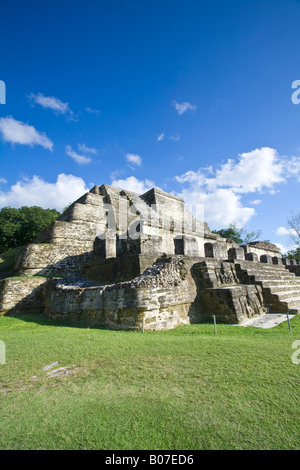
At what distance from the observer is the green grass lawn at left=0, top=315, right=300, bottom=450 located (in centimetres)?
200

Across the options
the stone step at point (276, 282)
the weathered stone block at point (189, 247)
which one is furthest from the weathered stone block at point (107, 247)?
the stone step at point (276, 282)

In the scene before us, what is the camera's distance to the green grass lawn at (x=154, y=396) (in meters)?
2.00

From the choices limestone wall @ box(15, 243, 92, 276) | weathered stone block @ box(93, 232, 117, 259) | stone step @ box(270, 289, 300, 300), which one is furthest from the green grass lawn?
limestone wall @ box(15, 243, 92, 276)

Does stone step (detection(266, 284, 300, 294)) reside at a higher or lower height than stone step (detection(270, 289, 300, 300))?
higher

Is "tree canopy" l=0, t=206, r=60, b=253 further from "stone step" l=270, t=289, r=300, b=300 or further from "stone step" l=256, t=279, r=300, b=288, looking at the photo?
"stone step" l=270, t=289, r=300, b=300

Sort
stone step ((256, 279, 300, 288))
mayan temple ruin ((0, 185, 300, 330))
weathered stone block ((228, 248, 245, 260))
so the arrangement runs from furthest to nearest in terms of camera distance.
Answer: weathered stone block ((228, 248, 245, 260))
stone step ((256, 279, 300, 288))
mayan temple ruin ((0, 185, 300, 330))

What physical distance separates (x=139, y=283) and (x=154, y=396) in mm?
3523

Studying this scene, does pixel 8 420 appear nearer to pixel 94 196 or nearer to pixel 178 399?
pixel 178 399

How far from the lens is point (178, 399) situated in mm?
2586

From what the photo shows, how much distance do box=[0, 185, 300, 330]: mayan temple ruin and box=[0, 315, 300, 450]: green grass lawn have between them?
5.15 ft

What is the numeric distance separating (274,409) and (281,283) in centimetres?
837

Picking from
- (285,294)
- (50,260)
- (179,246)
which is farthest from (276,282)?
(50,260)

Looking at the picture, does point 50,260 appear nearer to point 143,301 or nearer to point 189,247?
point 189,247
